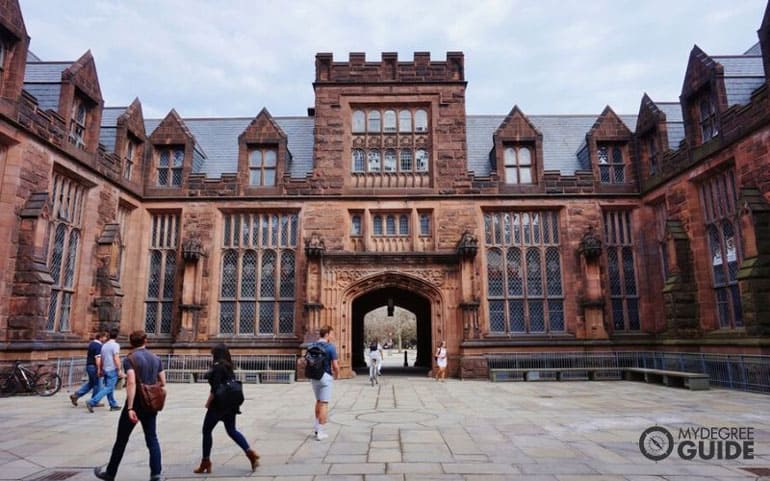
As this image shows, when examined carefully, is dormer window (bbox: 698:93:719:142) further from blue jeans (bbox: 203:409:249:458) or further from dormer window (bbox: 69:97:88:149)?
dormer window (bbox: 69:97:88:149)

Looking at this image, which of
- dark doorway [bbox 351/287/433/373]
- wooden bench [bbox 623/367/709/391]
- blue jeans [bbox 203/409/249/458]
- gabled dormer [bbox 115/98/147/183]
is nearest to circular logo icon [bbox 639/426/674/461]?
blue jeans [bbox 203/409/249/458]

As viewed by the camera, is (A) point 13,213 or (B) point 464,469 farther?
(A) point 13,213

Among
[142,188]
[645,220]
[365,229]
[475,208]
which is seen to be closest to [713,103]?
[645,220]

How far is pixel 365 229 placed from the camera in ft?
66.4

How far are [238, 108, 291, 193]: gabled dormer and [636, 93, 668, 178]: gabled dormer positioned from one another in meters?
14.6

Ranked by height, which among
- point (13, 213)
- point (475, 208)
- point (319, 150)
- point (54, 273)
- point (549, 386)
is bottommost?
point (549, 386)

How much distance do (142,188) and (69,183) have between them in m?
3.85

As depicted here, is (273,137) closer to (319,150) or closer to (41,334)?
(319,150)

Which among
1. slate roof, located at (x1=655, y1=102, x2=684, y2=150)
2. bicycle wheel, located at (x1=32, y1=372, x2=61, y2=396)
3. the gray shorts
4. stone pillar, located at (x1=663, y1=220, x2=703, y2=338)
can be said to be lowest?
bicycle wheel, located at (x1=32, y1=372, x2=61, y2=396)

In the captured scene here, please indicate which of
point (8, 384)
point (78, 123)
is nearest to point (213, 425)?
point (8, 384)

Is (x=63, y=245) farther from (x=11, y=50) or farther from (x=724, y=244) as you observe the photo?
(x=724, y=244)

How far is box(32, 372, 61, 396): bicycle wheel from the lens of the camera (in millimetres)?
13531

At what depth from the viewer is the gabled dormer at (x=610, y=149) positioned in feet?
69.4

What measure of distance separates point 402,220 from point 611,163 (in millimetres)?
9108
